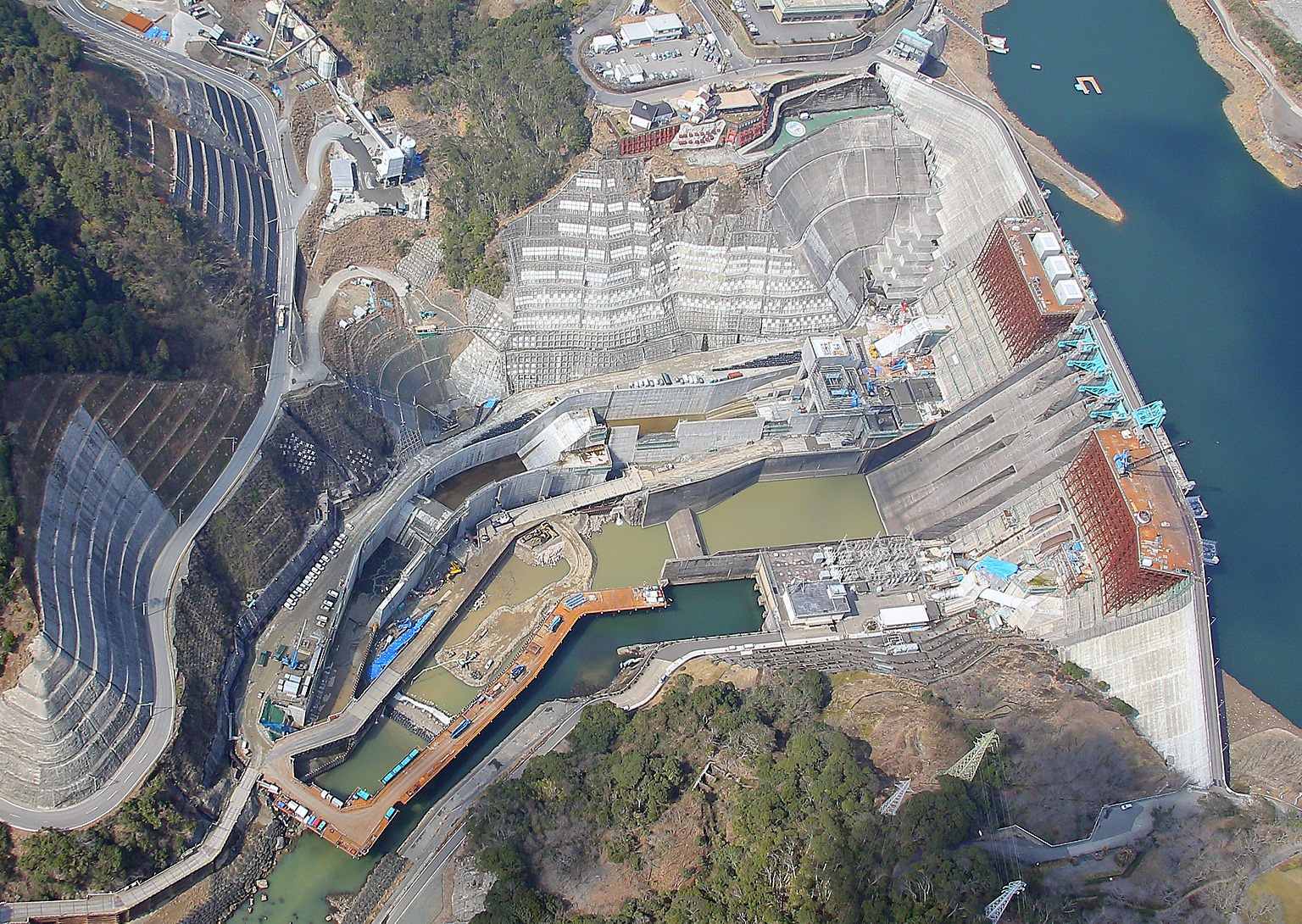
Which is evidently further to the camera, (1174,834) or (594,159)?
(594,159)

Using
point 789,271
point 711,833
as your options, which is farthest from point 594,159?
point 711,833

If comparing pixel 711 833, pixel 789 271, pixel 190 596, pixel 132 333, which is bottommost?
pixel 711 833

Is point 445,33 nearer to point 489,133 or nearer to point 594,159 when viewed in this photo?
point 489,133

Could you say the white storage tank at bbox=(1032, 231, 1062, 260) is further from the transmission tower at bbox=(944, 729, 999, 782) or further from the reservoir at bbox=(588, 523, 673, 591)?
the transmission tower at bbox=(944, 729, 999, 782)

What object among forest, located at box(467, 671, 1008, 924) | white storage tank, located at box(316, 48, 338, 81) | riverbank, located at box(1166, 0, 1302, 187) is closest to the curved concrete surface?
white storage tank, located at box(316, 48, 338, 81)


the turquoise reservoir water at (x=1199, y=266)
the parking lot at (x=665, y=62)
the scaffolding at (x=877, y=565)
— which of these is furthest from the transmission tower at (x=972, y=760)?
the parking lot at (x=665, y=62)

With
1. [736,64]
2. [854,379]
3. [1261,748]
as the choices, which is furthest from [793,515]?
[736,64]

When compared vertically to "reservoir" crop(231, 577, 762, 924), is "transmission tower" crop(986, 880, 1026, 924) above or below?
above
